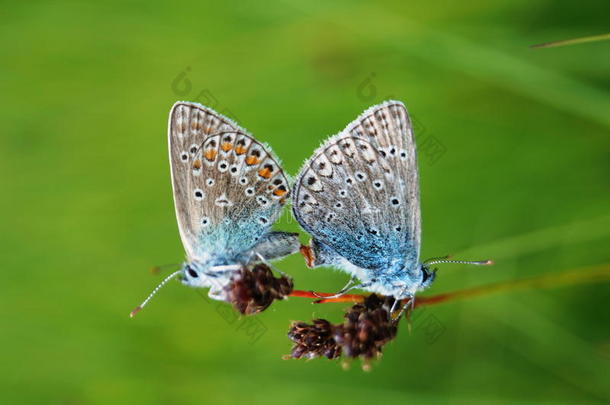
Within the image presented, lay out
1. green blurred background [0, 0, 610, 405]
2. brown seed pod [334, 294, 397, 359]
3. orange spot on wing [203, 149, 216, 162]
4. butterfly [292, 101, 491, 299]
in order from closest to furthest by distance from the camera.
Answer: brown seed pod [334, 294, 397, 359]
butterfly [292, 101, 491, 299]
orange spot on wing [203, 149, 216, 162]
green blurred background [0, 0, 610, 405]

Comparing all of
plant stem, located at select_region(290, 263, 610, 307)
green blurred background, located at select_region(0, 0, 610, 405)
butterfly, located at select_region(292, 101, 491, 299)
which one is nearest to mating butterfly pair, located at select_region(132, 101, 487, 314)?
butterfly, located at select_region(292, 101, 491, 299)

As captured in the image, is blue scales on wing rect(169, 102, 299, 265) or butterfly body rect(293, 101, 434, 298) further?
blue scales on wing rect(169, 102, 299, 265)

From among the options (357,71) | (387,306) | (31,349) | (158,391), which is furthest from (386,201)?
(31,349)

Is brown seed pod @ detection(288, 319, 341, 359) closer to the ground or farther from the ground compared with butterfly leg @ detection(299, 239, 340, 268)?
closer to the ground

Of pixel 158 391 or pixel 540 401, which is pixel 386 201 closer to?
pixel 540 401

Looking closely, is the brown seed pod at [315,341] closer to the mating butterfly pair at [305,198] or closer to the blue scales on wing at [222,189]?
the mating butterfly pair at [305,198]

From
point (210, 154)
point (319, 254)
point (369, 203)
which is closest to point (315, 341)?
point (319, 254)

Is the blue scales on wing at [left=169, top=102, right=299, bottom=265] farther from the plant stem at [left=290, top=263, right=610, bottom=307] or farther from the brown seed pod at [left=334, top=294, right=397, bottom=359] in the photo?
the brown seed pod at [left=334, top=294, right=397, bottom=359]

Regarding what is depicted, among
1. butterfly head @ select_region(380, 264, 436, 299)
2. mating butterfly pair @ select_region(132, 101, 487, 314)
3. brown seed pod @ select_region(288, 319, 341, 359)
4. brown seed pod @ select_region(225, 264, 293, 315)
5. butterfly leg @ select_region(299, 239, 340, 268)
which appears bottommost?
brown seed pod @ select_region(288, 319, 341, 359)
